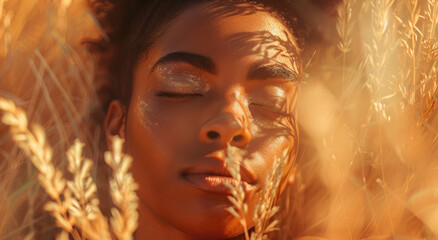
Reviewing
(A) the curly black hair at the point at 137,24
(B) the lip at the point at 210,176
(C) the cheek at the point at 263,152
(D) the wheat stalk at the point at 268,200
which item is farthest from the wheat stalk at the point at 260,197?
(A) the curly black hair at the point at 137,24

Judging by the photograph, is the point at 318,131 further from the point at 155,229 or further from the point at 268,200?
the point at 268,200

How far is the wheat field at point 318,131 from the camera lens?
210 cm

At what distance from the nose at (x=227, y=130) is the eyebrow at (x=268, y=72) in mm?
179

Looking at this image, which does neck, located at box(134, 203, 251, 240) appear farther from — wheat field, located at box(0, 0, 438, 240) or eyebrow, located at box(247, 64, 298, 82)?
eyebrow, located at box(247, 64, 298, 82)

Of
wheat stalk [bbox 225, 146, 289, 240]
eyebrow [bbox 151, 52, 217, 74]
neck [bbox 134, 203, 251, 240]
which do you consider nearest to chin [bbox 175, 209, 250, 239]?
neck [bbox 134, 203, 251, 240]

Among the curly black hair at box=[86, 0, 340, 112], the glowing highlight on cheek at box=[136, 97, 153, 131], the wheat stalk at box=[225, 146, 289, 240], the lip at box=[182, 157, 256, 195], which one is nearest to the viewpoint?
the wheat stalk at box=[225, 146, 289, 240]

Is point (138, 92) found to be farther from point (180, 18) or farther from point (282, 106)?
point (282, 106)

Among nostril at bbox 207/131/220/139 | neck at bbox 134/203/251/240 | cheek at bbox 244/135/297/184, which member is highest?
nostril at bbox 207/131/220/139

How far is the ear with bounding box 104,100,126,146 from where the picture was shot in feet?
7.72

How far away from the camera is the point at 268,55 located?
2066 millimetres

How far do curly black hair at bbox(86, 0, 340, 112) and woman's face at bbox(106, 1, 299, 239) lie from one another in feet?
0.33

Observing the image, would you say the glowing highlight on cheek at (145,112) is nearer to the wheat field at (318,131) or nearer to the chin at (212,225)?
the wheat field at (318,131)

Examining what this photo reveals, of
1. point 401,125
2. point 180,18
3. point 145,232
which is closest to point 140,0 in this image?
point 180,18

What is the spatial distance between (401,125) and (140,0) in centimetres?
131
